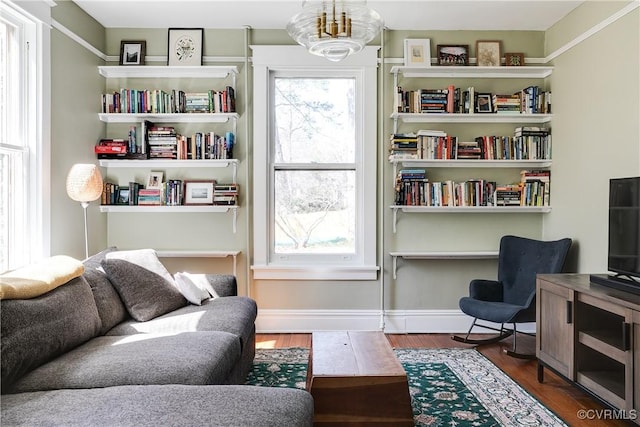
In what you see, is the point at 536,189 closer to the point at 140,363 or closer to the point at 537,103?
the point at 537,103

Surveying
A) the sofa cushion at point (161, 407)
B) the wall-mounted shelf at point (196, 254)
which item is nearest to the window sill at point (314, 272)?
the wall-mounted shelf at point (196, 254)

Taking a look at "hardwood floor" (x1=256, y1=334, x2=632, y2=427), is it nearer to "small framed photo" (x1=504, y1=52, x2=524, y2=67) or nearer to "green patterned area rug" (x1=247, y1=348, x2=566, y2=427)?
"green patterned area rug" (x1=247, y1=348, x2=566, y2=427)

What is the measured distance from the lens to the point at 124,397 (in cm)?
171

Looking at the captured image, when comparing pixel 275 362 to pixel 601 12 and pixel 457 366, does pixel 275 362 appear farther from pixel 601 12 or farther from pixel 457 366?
pixel 601 12

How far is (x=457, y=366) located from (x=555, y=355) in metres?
0.69

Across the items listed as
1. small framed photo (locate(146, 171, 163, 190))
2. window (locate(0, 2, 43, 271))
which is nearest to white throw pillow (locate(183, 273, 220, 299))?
window (locate(0, 2, 43, 271))

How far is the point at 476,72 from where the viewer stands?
4.21m

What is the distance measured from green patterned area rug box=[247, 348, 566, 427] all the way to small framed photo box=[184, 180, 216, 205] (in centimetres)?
139

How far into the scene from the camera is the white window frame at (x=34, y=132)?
10.3ft

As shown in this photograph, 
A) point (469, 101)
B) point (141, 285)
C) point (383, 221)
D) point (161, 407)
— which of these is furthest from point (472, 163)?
point (161, 407)

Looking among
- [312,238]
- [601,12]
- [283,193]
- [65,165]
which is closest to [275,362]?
[312,238]

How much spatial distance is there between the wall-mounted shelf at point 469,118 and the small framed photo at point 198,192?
67.9 inches

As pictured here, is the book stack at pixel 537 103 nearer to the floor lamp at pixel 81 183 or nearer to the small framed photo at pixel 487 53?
the small framed photo at pixel 487 53

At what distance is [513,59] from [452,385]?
9.37 ft
